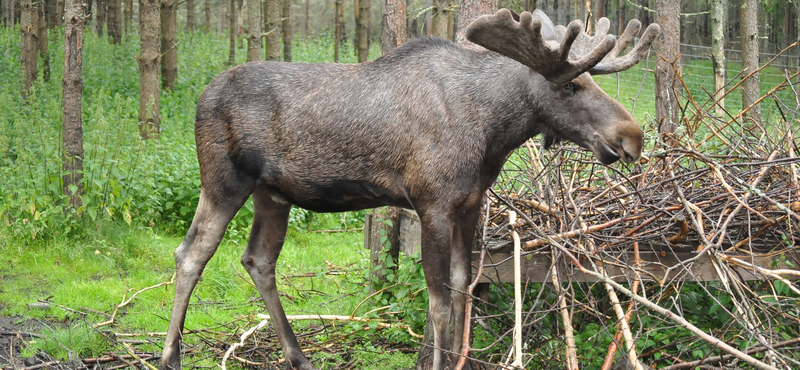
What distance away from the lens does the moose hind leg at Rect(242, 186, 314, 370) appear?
5.36 metres

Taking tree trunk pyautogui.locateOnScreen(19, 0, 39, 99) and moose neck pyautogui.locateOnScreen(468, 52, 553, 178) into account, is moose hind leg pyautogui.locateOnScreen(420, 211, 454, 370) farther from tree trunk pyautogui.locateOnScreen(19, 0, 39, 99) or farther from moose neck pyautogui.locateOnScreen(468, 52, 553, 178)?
tree trunk pyautogui.locateOnScreen(19, 0, 39, 99)

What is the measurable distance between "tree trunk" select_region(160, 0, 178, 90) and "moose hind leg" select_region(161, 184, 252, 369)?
32.5 feet

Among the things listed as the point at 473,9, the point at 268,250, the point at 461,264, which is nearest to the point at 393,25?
the point at 473,9

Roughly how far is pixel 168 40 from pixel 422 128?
12359mm

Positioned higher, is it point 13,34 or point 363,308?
point 13,34

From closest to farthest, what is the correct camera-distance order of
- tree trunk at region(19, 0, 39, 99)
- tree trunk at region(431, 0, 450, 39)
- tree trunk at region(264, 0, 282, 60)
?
tree trunk at region(431, 0, 450, 39), tree trunk at region(19, 0, 39, 99), tree trunk at region(264, 0, 282, 60)

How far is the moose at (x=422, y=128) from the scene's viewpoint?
4.16m

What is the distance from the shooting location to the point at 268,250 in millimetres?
5426

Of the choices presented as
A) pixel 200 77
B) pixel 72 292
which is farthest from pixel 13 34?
pixel 72 292

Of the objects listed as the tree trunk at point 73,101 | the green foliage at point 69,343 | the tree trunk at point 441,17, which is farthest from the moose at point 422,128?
the tree trunk at point 441,17

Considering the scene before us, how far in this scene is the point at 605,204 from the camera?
18.5ft

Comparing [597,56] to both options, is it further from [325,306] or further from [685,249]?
[325,306]

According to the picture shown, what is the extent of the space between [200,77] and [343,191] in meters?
14.8

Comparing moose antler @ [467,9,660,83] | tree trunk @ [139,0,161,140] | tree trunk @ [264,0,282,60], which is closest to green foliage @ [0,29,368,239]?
tree trunk @ [139,0,161,140]
